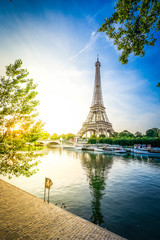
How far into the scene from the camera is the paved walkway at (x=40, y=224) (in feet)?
17.9

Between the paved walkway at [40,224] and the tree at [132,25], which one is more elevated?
the tree at [132,25]

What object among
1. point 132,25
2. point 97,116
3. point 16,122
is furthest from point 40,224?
point 97,116

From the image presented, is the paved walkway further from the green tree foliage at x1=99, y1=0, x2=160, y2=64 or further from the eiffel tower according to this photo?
the eiffel tower

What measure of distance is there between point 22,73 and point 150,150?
6377cm

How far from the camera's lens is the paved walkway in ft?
17.9

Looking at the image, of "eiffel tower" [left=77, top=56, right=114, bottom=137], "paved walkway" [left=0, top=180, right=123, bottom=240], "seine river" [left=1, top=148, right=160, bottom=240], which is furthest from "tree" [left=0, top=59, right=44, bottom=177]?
"eiffel tower" [left=77, top=56, right=114, bottom=137]

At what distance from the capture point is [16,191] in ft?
32.9

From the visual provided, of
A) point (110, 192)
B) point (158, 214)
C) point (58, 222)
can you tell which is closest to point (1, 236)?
point (58, 222)

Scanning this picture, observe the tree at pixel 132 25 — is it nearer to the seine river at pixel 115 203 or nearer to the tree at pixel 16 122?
the tree at pixel 16 122

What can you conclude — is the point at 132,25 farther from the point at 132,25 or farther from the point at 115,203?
the point at 115,203

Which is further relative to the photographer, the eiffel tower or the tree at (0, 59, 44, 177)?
the eiffel tower

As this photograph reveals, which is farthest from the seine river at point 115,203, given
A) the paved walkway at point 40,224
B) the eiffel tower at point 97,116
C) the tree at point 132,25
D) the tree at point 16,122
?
the eiffel tower at point 97,116

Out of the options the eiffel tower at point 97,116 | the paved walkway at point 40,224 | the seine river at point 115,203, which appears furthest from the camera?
the eiffel tower at point 97,116

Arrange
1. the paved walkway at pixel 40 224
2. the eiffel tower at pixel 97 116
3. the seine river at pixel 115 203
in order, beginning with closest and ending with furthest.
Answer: the paved walkway at pixel 40 224 → the seine river at pixel 115 203 → the eiffel tower at pixel 97 116
